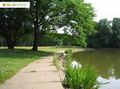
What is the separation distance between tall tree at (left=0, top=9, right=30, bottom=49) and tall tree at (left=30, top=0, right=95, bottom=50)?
5.15 ft

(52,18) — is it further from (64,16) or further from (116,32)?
(116,32)

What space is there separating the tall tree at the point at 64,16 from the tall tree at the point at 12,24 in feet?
5.15

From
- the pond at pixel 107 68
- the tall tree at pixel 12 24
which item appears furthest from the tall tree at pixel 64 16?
the pond at pixel 107 68

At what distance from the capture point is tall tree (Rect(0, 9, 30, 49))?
26062 mm

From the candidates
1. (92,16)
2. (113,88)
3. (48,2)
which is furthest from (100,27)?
(113,88)

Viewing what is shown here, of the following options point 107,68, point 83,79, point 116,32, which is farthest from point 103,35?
point 83,79

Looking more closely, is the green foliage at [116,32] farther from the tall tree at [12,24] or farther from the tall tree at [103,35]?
the tall tree at [12,24]

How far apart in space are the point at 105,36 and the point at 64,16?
1454 inches

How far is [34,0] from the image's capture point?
84.7 feet

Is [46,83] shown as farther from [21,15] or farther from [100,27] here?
[100,27]

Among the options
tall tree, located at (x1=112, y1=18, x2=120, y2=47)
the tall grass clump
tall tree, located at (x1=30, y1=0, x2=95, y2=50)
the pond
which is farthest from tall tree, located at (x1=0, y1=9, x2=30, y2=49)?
tall tree, located at (x1=112, y1=18, x2=120, y2=47)

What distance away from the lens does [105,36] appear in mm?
61938

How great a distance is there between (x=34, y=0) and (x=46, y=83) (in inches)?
792

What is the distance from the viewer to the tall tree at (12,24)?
85.5ft
